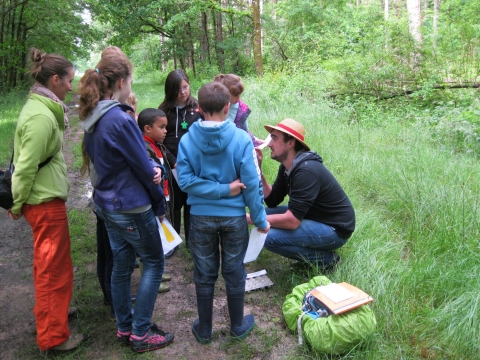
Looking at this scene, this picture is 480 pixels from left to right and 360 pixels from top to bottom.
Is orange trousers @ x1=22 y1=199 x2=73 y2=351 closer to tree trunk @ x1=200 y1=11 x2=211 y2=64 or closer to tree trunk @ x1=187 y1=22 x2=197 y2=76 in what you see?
tree trunk @ x1=187 y1=22 x2=197 y2=76

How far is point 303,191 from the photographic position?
3.14 m

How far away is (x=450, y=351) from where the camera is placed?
7.94 feet

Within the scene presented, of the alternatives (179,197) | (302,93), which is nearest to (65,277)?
(179,197)

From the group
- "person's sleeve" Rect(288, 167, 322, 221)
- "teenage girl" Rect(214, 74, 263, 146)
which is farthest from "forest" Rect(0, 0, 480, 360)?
"teenage girl" Rect(214, 74, 263, 146)

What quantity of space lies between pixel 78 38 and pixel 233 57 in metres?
8.68

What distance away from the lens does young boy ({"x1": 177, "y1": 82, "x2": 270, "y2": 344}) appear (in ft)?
7.72

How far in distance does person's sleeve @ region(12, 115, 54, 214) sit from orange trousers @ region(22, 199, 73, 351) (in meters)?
0.16

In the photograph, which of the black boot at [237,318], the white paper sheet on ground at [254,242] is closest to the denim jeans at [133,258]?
the black boot at [237,318]

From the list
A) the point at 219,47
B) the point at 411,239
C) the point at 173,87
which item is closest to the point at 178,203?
the point at 173,87

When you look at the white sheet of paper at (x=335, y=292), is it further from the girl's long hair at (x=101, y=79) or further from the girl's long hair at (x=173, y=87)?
the girl's long hair at (x=173, y=87)

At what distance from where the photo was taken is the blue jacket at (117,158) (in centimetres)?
223

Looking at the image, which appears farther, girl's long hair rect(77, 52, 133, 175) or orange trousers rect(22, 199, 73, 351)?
orange trousers rect(22, 199, 73, 351)

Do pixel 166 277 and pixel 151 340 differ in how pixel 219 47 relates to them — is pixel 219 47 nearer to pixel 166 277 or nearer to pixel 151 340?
pixel 166 277

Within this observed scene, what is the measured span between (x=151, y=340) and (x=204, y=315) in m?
0.38
